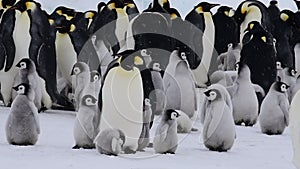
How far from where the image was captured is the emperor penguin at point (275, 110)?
6500mm

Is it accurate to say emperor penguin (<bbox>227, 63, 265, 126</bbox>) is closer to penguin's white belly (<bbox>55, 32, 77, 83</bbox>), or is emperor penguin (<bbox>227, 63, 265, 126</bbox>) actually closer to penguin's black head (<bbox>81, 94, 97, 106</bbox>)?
penguin's white belly (<bbox>55, 32, 77, 83</bbox>)

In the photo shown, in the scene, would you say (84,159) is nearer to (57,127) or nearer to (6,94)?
(57,127)

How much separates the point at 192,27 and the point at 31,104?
4246 mm

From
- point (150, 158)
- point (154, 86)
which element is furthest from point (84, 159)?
point (154, 86)

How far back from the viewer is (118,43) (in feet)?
31.0

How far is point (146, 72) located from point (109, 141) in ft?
5.91

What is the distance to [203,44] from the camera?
9.56 meters

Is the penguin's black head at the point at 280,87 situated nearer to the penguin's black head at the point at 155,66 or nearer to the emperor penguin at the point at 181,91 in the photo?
the emperor penguin at the point at 181,91

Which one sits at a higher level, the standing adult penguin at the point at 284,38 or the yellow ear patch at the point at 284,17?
the yellow ear patch at the point at 284,17

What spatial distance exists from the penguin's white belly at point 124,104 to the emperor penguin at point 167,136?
15 centimetres

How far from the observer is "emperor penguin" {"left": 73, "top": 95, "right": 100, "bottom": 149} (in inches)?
215

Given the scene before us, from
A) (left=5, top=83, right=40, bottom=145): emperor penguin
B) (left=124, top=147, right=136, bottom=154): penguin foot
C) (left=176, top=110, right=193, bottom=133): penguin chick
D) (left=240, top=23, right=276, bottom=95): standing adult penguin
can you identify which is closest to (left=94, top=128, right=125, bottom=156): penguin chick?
(left=124, top=147, right=136, bottom=154): penguin foot

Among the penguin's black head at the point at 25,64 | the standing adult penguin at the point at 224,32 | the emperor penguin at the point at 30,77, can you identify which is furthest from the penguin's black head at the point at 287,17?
the penguin's black head at the point at 25,64

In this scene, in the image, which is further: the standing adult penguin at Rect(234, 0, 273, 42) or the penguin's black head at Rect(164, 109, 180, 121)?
the standing adult penguin at Rect(234, 0, 273, 42)
